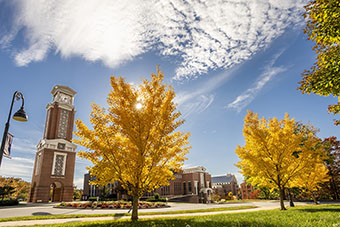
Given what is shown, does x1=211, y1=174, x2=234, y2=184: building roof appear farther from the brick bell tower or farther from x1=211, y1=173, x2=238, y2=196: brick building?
the brick bell tower

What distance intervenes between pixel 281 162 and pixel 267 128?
9.20ft

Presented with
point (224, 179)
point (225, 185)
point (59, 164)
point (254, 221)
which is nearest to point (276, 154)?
point (254, 221)

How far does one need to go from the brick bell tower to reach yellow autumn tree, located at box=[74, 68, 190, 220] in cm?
3024

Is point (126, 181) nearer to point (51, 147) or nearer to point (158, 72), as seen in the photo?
point (158, 72)

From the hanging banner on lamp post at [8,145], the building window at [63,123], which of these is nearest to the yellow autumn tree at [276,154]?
the hanging banner on lamp post at [8,145]

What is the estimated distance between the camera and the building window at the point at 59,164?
3499 centimetres

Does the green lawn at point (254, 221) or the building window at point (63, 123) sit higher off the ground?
the building window at point (63, 123)

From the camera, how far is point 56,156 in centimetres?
3575

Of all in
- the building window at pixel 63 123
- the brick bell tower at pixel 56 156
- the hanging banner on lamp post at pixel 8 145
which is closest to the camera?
the hanging banner on lamp post at pixel 8 145

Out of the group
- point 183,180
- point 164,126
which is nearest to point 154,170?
point 164,126

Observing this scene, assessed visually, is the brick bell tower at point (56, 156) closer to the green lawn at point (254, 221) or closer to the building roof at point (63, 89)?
Result: the building roof at point (63, 89)

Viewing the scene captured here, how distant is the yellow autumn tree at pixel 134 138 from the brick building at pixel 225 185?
81.3 m

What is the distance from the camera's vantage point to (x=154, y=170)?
33.2 ft

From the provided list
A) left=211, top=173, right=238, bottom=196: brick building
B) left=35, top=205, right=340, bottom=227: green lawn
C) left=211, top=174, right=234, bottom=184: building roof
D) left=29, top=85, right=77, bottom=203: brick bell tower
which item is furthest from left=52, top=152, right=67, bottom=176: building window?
left=211, top=174, right=234, bottom=184: building roof
